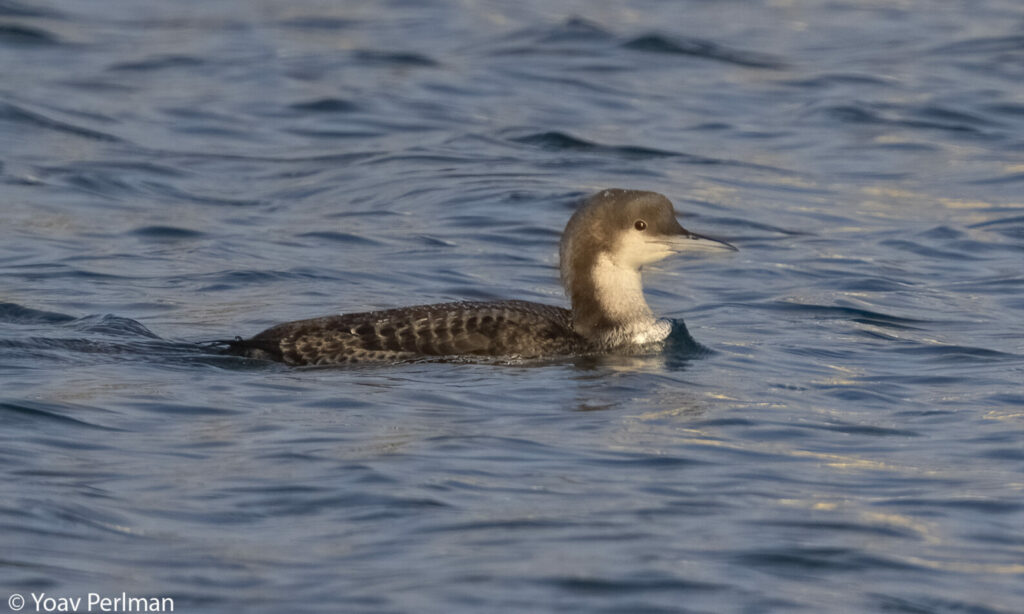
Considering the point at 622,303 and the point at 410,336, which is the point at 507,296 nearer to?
the point at 622,303

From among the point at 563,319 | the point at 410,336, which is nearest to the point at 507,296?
the point at 563,319

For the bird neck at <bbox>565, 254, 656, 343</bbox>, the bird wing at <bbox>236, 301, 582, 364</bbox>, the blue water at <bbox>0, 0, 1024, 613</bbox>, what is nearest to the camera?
the blue water at <bbox>0, 0, 1024, 613</bbox>

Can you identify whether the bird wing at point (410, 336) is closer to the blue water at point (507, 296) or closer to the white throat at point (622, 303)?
the blue water at point (507, 296)

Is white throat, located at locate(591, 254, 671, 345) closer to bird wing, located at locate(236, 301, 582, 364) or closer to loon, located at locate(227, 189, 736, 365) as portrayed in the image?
A: loon, located at locate(227, 189, 736, 365)

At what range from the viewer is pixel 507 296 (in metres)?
10.9

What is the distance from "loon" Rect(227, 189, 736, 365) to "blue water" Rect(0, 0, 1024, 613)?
128mm

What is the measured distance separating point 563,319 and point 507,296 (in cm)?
178

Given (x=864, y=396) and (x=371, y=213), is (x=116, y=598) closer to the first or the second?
(x=864, y=396)

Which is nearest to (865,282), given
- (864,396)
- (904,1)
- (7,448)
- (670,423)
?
(864,396)

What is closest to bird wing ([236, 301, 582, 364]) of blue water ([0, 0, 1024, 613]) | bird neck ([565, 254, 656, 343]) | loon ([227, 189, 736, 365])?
loon ([227, 189, 736, 365])

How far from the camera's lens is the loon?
861 cm

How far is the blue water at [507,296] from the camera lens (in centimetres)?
595

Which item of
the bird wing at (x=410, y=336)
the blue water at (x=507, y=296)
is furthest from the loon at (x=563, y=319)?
the blue water at (x=507, y=296)

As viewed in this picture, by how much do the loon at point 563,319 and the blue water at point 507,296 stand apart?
0.13m
